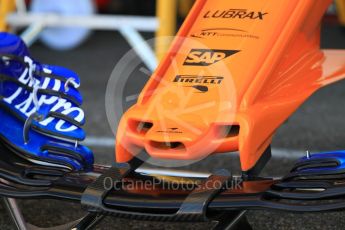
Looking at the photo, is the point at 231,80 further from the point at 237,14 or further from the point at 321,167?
the point at 321,167

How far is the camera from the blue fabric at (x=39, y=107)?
1.89 meters

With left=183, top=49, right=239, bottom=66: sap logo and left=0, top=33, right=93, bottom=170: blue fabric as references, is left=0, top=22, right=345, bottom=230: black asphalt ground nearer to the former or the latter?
left=0, top=33, right=93, bottom=170: blue fabric

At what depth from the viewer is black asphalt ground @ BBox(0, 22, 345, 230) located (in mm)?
1971

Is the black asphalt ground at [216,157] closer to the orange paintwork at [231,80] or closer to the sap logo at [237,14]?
the orange paintwork at [231,80]

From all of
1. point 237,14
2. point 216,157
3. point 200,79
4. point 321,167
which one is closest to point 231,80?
point 200,79

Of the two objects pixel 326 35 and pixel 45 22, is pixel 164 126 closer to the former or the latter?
pixel 45 22

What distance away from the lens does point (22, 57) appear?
79.0 inches

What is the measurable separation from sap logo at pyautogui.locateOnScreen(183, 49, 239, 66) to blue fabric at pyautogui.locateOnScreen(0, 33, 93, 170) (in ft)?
1.17

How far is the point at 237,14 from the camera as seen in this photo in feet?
6.36

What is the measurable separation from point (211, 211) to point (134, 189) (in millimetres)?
202

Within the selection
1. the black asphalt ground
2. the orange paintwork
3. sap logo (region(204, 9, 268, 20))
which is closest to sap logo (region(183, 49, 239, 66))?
the orange paintwork

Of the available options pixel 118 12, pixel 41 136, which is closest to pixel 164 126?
pixel 41 136

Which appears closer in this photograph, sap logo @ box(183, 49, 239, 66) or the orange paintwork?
the orange paintwork

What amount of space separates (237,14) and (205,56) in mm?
172
